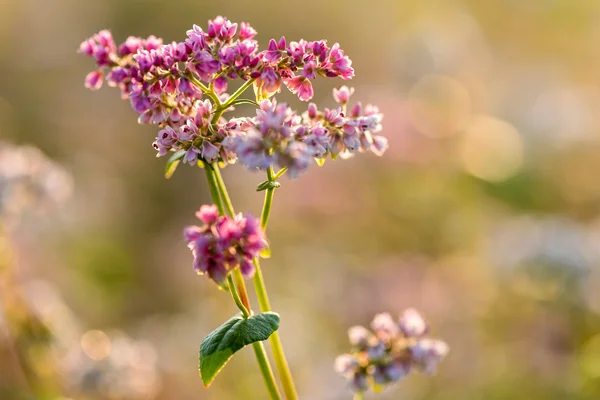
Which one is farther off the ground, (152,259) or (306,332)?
(152,259)

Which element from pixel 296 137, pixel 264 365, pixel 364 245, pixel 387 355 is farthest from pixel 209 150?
pixel 364 245

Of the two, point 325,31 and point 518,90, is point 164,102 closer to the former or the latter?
point 518,90

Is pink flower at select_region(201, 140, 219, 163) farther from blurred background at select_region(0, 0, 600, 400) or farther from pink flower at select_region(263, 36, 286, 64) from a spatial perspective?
blurred background at select_region(0, 0, 600, 400)

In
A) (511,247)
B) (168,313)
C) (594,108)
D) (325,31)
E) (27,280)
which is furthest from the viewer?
(325,31)

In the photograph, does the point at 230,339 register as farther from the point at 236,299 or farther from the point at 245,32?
the point at 245,32

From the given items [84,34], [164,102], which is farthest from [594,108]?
[84,34]

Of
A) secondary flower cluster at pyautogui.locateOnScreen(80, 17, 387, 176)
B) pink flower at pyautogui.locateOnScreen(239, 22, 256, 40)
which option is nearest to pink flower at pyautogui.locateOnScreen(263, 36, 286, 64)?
secondary flower cluster at pyautogui.locateOnScreen(80, 17, 387, 176)
